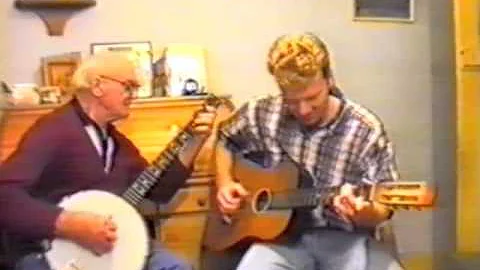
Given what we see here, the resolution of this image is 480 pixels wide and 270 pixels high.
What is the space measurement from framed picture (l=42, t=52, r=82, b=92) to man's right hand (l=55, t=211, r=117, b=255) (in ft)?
2.30

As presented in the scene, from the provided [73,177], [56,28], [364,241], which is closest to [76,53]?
[56,28]

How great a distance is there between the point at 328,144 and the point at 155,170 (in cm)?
56

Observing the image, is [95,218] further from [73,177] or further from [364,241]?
[364,241]

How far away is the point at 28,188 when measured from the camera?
117 inches

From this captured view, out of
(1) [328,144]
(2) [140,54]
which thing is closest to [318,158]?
(1) [328,144]

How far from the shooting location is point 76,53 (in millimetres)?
3551

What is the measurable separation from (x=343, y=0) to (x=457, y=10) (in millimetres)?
424

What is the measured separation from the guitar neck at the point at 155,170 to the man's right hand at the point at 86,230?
0.48 ft

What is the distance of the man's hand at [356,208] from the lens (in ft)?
9.36

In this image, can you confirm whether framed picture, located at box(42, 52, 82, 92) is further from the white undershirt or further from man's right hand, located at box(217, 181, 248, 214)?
man's right hand, located at box(217, 181, 248, 214)

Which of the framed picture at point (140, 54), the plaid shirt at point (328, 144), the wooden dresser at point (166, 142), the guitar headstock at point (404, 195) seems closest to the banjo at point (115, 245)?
the wooden dresser at point (166, 142)

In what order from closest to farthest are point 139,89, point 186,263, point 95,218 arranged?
point 95,218 → point 186,263 → point 139,89

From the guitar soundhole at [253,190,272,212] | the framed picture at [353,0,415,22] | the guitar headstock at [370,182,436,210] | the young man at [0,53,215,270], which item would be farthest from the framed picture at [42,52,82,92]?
the guitar headstock at [370,182,436,210]

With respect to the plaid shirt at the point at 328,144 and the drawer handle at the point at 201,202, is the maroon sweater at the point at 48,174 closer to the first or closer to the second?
the drawer handle at the point at 201,202
